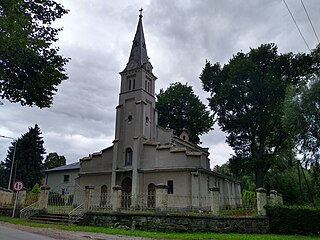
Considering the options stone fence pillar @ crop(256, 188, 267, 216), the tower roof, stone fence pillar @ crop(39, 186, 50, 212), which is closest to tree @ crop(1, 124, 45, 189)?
the tower roof

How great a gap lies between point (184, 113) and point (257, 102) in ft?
47.4

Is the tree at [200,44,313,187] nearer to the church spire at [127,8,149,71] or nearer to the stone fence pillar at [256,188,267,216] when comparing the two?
the church spire at [127,8,149,71]

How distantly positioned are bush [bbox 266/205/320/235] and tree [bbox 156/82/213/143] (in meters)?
28.5

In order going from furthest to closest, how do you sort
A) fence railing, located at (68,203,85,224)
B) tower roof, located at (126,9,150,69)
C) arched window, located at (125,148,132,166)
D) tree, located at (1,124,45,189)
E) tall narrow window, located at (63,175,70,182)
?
tree, located at (1,124,45,189) → tall narrow window, located at (63,175,70,182) → tower roof, located at (126,9,150,69) → arched window, located at (125,148,132,166) → fence railing, located at (68,203,85,224)

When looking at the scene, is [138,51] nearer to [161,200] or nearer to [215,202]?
[161,200]

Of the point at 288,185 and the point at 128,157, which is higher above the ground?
the point at 128,157

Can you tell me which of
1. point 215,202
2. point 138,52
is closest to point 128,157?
point 138,52

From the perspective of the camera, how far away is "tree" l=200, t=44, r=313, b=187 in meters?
29.5

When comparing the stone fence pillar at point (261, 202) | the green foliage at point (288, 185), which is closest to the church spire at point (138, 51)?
the stone fence pillar at point (261, 202)

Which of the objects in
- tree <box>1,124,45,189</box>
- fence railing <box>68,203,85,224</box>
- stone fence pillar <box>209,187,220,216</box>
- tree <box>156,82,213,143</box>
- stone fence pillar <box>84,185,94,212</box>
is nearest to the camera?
stone fence pillar <box>209,187,220,216</box>

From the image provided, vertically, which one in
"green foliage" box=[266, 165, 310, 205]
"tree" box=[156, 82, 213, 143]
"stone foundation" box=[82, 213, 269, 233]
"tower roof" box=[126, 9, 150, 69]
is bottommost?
"stone foundation" box=[82, 213, 269, 233]

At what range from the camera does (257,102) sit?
102 feet

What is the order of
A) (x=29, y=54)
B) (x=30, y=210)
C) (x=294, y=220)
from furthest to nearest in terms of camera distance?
1. (x=30, y=210)
2. (x=294, y=220)
3. (x=29, y=54)

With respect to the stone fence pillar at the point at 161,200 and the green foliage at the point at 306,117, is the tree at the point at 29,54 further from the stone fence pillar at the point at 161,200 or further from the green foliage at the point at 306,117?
the green foliage at the point at 306,117
